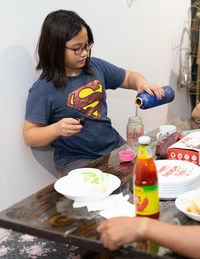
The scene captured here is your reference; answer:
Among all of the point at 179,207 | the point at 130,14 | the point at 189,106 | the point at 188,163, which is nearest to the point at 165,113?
the point at 189,106

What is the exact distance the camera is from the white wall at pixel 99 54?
1.97 metres

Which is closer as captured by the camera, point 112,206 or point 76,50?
point 112,206

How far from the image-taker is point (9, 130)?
200 centimetres

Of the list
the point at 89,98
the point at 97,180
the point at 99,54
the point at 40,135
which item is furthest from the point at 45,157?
the point at 97,180

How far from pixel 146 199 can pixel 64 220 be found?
28 cm

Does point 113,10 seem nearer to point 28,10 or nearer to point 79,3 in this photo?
point 79,3

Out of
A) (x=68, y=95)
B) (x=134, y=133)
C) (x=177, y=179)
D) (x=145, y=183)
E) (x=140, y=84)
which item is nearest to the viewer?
(x=145, y=183)

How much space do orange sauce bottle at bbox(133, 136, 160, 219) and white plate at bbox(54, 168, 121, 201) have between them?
8.5 inches

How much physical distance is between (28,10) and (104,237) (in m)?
1.50

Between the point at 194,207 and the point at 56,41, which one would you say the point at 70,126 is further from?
the point at 194,207

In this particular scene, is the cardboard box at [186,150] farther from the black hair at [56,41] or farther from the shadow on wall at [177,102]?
the shadow on wall at [177,102]

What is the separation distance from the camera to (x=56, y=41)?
1.91 metres

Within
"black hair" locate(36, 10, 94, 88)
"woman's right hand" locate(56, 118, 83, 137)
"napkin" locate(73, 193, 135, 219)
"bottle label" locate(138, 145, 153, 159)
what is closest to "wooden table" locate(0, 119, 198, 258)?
"napkin" locate(73, 193, 135, 219)

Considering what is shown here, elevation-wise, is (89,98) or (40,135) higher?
(89,98)
